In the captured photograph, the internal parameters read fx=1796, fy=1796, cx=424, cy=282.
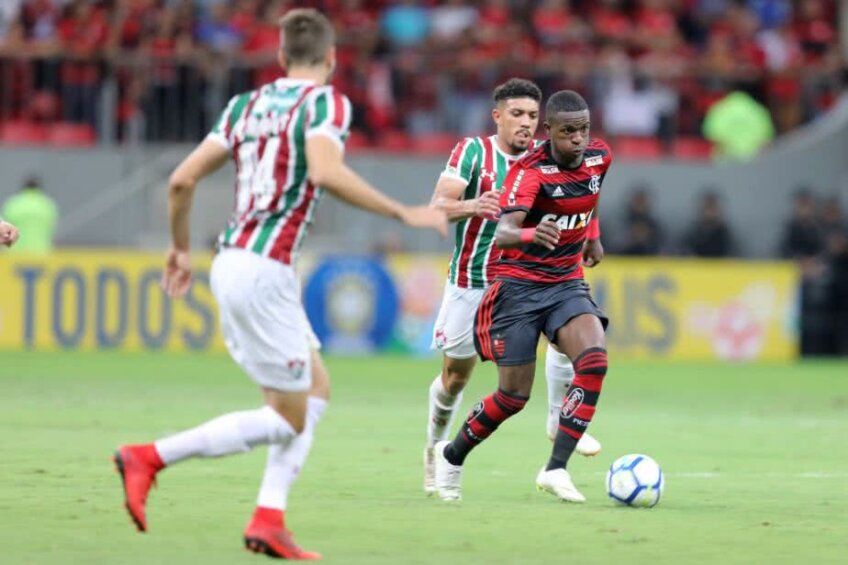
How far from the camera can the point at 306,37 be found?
7297mm

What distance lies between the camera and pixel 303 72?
7352mm

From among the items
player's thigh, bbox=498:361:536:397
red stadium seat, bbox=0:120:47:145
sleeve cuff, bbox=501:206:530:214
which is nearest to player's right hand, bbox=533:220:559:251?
sleeve cuff, bbox=501:206:530:214

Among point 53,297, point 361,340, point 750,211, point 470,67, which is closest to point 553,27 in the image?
point 470,67

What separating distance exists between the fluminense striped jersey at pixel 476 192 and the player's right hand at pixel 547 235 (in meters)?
0.94

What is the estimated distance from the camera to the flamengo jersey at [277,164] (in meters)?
7.30

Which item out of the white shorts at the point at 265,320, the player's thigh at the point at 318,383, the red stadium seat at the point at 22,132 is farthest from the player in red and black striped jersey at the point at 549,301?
the red stadium seat at the point at 22,132

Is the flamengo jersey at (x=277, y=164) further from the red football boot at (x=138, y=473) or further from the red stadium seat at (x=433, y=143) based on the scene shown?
the red stadium seat at (x=433, y=143)

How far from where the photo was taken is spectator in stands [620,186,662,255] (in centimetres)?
2505

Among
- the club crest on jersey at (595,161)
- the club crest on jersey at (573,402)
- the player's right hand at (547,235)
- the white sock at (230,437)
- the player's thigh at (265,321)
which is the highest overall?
the club crest on jersey at (595,161)

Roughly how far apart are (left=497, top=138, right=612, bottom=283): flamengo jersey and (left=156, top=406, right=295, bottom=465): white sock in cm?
251

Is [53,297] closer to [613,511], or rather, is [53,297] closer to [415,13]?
[415,13]

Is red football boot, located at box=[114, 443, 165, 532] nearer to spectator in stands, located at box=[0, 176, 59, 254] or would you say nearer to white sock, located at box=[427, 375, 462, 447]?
white sock, located at box=[427, 375, 462, 447]

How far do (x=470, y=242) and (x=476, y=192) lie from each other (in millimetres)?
366

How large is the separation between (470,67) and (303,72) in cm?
1904
